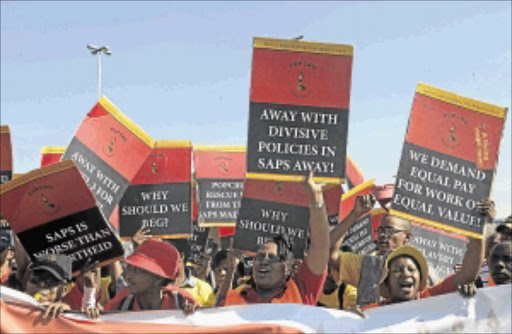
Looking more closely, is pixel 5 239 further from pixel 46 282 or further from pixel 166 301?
pixel 166 301

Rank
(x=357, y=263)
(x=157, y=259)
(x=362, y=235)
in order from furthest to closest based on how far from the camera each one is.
Answer: 1. (x=362, y=235)
2. (x=357, y=263)
3. (x=157, y=259)

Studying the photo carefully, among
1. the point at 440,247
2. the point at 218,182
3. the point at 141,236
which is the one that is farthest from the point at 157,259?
the point at 218,182

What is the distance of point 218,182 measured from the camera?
8.84 metres

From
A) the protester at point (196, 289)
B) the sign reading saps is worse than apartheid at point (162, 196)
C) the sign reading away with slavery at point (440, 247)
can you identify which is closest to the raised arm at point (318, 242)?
the protester at point (196, 289)

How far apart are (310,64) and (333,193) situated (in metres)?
1.65

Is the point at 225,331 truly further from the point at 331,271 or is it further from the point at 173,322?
the point at 331,271

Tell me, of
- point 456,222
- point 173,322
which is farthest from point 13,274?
point 456,222

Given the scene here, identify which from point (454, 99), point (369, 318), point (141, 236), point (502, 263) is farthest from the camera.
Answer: point (141, 236)

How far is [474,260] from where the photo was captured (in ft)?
14.6

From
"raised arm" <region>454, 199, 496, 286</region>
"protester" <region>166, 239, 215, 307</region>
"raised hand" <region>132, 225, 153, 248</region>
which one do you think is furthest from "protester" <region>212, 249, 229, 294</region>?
"raised arm" <region>454, 199, 496, 286</region>

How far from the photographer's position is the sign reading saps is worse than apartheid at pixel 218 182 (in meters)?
8.66

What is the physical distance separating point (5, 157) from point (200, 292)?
2.48 meters

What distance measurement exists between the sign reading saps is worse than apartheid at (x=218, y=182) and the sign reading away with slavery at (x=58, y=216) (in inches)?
130

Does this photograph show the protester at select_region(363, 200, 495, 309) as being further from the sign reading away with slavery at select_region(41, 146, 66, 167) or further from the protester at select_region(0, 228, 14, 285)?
the sign reading away with slavery at select_region(41, 146, 66, 167)
